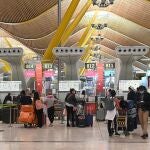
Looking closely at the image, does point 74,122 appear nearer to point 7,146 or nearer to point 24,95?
point 24,95

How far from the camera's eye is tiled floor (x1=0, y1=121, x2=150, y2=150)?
11.4 m

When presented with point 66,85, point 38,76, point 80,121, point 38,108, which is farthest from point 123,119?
point 38,76

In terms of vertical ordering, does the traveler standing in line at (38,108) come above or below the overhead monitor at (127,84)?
below

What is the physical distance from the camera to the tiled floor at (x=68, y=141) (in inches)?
450

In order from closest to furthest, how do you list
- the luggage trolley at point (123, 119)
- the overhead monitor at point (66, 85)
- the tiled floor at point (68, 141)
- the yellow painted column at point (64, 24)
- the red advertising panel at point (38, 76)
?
1. the tiled floor at point (68, 141)
2. the luggage trolley at point (123, 119)
3. the overhead monitor at point (66, 85)
4. the yellow painted column at point (64, 24)
5. the red advertising panel at point (38, 76)

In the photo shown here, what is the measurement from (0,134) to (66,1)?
2631 centimetres

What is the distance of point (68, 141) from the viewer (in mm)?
12789

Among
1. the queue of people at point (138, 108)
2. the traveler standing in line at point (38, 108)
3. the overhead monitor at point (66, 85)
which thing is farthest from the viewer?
the overhead monitor at point (66, 85)

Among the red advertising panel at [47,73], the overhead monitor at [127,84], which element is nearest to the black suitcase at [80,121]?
the overhead monitor at [127,84]

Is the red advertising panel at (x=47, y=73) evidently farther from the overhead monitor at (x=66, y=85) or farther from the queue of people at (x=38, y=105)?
the queue of people at (x=38, y=105)

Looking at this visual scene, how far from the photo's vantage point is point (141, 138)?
45.1 ft

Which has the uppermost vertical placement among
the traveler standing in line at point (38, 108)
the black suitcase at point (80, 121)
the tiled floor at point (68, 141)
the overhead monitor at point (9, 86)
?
the overhead monitor at point (9, 86)

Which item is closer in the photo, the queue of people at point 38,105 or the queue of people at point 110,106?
the queue of people at point 110,106

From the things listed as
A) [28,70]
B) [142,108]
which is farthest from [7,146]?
[28,70]
